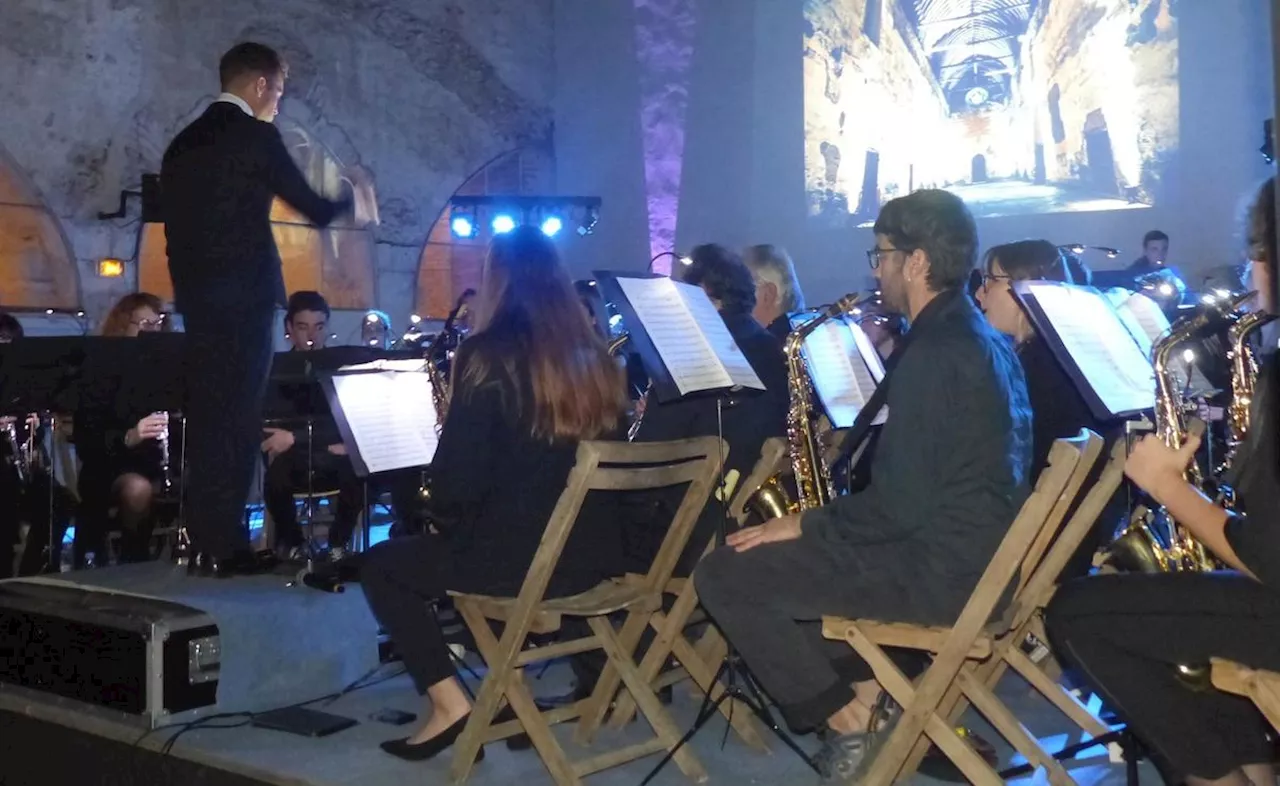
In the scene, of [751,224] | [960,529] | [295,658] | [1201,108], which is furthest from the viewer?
[751,224]

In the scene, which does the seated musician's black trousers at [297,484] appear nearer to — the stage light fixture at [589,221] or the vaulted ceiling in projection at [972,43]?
the vaulted ceiling in projection at [972,43]

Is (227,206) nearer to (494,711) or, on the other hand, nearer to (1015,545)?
(494,711)

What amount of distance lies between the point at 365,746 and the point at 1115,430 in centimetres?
234

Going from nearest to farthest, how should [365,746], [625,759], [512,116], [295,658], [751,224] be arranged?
[625,759], [365,746], [295,658], [751,224], [512,116]

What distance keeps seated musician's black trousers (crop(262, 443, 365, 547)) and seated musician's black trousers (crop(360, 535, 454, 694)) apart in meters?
1.98

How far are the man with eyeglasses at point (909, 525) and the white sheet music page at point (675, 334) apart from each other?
0.46 meters

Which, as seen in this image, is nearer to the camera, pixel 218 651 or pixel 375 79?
pixel 218 651

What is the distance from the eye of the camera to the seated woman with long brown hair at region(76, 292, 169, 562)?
4930 mm

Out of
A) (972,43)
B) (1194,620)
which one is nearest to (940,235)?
(1194,620)

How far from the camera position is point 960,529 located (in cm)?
253

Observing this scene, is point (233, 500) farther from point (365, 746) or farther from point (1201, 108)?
point (1201, 108)

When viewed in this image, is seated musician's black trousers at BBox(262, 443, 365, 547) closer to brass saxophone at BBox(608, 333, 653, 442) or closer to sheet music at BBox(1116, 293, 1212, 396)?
brass saxophone at BBox(608, 333, 653, 442)

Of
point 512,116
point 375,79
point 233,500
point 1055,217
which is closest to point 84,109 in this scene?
point 375,79

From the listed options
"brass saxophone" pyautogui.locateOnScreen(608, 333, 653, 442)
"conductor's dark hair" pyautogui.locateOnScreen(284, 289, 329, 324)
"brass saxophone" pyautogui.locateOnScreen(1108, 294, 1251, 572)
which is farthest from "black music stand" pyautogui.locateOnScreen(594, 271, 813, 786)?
"conductor's dark hair" pyautogui.locateOnScreen(284, 289, 329, 324)
